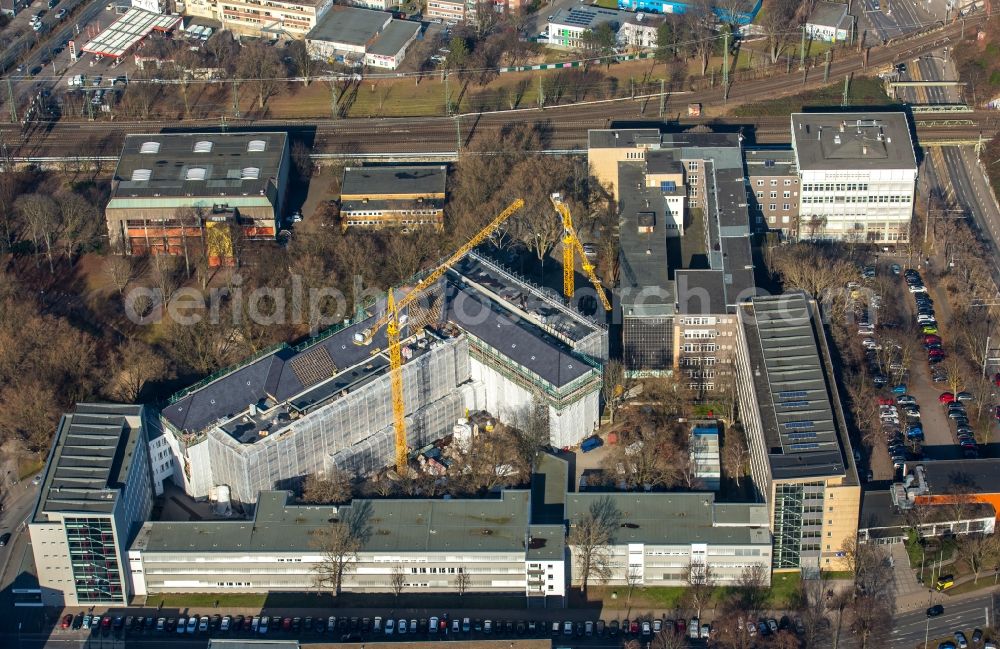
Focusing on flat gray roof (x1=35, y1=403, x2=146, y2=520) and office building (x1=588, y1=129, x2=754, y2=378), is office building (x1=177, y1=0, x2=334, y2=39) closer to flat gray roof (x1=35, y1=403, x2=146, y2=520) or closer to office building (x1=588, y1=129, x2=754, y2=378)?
office building (x1=588, y1=129, x2=754, y2=378)

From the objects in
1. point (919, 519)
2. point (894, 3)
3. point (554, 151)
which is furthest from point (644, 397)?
point (894, 3)

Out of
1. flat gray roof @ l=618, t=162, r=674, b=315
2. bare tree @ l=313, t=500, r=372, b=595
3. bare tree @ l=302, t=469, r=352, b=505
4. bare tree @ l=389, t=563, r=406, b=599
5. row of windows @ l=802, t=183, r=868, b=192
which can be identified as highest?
row of windows @ l=802, t=183, r=868, b=192

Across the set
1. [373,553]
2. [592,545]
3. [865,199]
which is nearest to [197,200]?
[373,553]

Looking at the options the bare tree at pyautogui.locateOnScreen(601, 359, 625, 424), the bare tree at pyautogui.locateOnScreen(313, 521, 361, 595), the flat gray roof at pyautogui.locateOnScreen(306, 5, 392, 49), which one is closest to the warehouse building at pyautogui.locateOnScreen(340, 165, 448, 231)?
the bare tree at pyautogui.locateOnScreen(601, 359, 625, 424)

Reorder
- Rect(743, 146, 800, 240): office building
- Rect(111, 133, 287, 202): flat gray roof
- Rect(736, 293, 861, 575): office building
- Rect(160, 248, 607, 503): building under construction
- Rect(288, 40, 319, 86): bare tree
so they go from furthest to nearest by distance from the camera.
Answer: Rect(288, 40, 319, 86): bare tree
Rect(111, 133, 287, 202): flat gray roof
Rect(743, 146, 800, 240): office building
Rect(160, 248, 607, 503): building under construction
Rect(736, 293, 861, 575): office building

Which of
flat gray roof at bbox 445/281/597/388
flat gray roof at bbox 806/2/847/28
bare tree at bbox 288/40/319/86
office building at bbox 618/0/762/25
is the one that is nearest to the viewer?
flat gray roof at bbox 445/281/597/388
